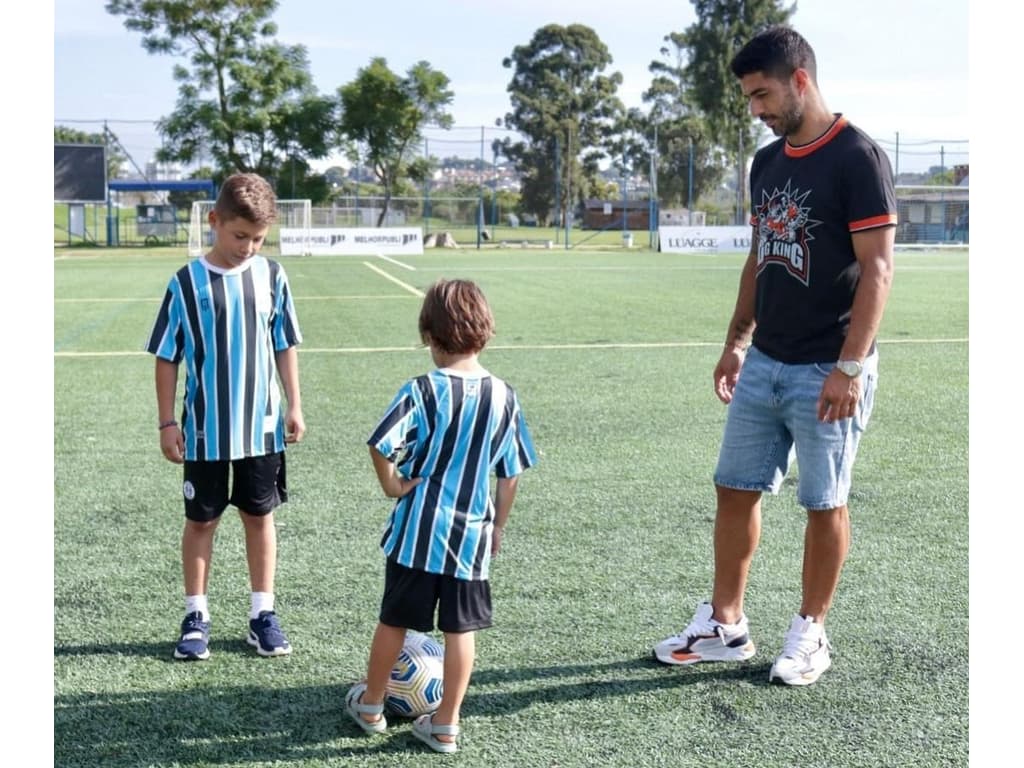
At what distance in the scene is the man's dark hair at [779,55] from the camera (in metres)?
3.35

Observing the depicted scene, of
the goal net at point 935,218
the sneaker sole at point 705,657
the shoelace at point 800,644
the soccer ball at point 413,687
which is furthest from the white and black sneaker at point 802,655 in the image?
the goal net at point 935,218

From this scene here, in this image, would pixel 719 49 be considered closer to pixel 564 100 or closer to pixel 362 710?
pixel 564 100

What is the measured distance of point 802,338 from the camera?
3.54 m

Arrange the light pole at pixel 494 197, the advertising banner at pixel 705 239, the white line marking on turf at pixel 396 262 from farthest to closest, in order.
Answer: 1. the light pole at pixel 494 197
2. the advertising banner at pixel 705 239
3. the white line marking on turf at pixel 396 262

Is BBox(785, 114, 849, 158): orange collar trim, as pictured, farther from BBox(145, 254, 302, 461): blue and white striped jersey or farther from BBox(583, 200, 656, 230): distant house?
BBox(583, 200, 656, 230): distant house

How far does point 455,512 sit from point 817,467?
123 cm

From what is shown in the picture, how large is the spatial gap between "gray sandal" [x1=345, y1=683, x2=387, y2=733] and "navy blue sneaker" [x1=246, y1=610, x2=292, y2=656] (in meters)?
0.52

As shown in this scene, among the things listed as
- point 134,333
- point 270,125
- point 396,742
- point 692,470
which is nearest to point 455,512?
point 396,742

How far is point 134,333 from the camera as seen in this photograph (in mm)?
12359

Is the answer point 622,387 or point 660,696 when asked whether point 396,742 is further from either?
point 622,387

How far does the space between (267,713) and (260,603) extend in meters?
0.57

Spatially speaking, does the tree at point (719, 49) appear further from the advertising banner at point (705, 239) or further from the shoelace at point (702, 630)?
the shoelace at point (702, 630)

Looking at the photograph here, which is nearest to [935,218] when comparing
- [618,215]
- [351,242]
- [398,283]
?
[618,215]

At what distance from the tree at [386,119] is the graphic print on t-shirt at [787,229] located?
40.2 meters
